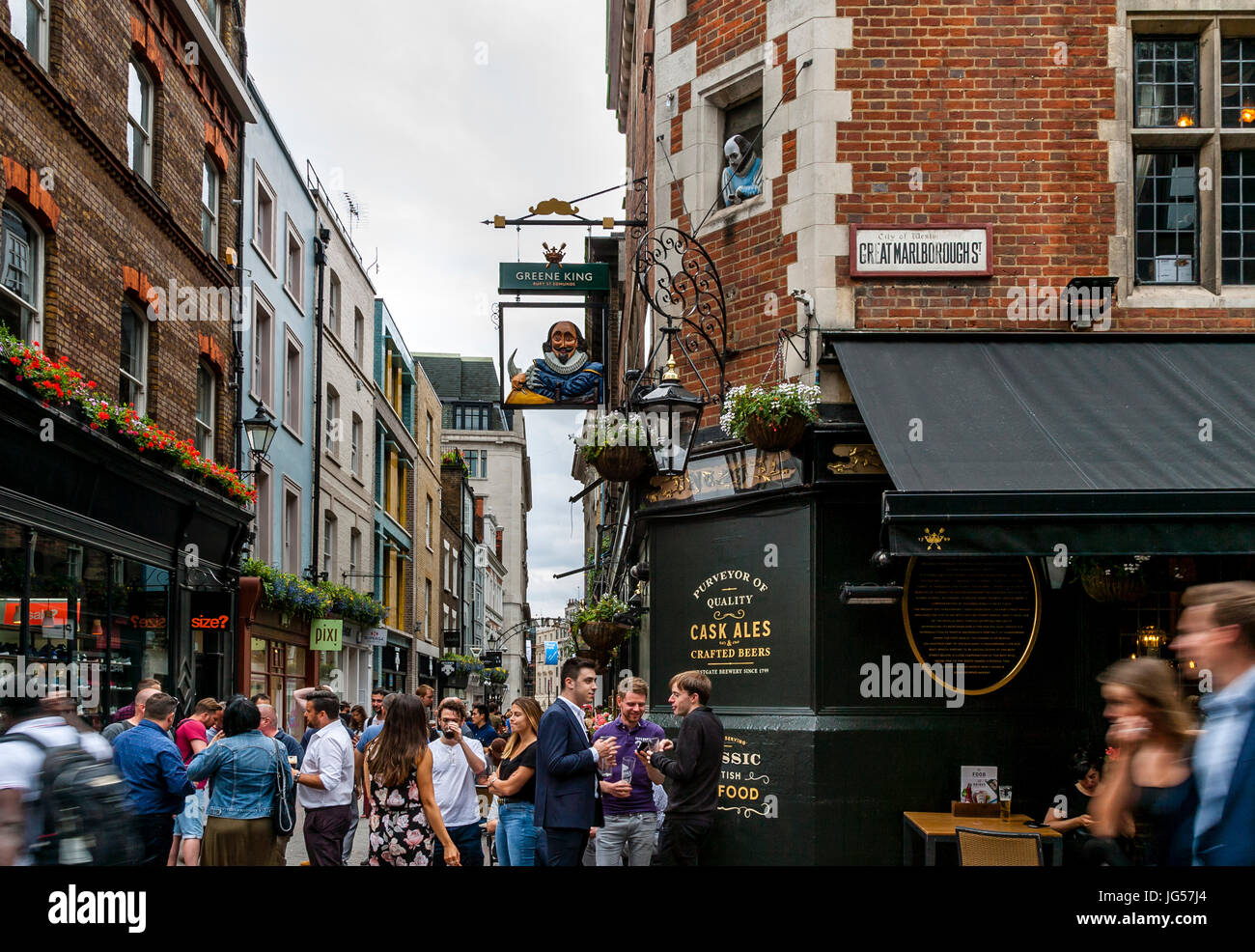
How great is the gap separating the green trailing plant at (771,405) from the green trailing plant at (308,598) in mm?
12764

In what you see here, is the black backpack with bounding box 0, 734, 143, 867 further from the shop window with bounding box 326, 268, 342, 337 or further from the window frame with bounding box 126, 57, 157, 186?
the shop window with bounding box 326, 268, 342, 337

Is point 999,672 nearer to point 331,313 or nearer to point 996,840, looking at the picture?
point 996,840

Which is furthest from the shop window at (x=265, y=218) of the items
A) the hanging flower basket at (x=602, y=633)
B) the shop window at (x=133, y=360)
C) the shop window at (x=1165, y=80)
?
the shop window at (x=1165, y=80)

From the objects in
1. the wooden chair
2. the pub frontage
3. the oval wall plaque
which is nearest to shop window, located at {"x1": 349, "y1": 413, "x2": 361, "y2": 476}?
the pub frontage

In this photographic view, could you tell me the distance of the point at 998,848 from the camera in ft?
26.6

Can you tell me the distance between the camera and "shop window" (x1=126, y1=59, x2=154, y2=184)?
1745 centimetres

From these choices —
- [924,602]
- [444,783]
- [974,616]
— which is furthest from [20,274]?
[974,616]

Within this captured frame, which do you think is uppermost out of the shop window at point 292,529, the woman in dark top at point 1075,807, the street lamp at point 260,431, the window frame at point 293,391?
the window frame at point 293,391

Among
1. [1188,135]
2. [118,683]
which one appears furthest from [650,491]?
[118,683]

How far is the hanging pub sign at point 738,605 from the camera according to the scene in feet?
36.0

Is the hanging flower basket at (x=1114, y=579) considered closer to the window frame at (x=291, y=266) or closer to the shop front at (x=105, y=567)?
the shop front at (x=105, y=567)

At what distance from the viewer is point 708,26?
1262cm

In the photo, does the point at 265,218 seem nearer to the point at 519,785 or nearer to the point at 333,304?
the point at 333,304
